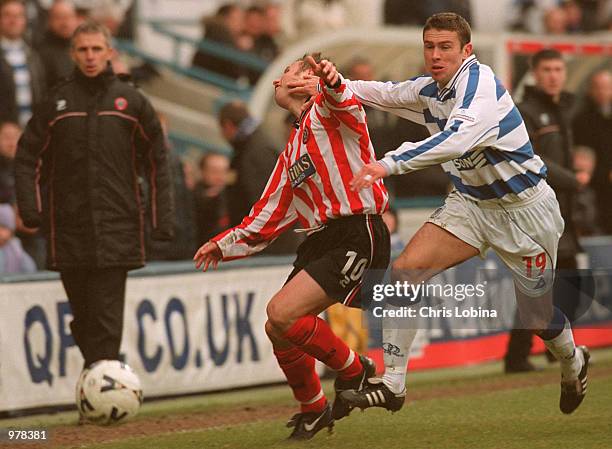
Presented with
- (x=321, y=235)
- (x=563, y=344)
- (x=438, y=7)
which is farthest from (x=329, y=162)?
(x=438, y=7)

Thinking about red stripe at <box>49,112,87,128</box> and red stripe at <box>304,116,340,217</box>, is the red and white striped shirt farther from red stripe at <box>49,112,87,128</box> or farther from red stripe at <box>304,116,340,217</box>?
red stripe at <box>49,112,87,128</box>

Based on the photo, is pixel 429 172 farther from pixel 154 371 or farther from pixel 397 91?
pixel 397 91

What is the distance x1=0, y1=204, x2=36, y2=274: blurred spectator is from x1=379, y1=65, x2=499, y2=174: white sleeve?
14.6 feet

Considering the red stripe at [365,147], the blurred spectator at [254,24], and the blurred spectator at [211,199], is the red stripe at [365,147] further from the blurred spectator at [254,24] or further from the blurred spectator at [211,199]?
the blurred spectator at [254,24]

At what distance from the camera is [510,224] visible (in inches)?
316

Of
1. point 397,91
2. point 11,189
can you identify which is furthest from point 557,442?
point 11,189

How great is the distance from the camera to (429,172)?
1480 cm

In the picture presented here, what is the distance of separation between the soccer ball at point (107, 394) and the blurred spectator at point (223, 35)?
8253 millimetres

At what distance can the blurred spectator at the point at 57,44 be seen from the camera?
1241 cm

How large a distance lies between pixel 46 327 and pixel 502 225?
3.71 m

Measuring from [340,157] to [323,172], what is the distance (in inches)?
5.0

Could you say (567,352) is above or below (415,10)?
below

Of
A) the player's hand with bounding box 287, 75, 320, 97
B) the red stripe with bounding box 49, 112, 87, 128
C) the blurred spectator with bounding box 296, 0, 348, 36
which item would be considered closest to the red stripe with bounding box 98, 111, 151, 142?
the red stripe with bounding box 49, 112, 87, 128

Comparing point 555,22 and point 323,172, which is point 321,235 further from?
point 555,22
